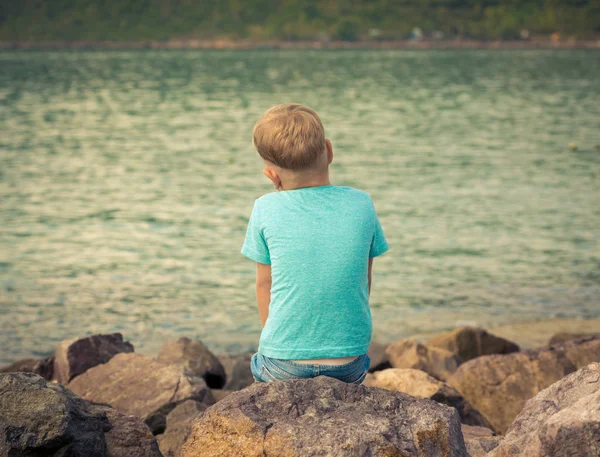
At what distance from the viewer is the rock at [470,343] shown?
853 cm

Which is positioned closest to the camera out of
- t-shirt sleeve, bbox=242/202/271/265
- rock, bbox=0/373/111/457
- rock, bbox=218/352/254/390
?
rock, bbox=0/373/111/457

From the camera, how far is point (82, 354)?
6988 millimetres

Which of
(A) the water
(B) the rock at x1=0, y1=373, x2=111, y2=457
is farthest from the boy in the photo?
(A) the water

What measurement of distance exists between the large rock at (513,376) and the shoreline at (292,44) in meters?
169

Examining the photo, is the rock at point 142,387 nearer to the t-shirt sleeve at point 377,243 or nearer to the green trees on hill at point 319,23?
the t-shirt sleeve at point 377,243

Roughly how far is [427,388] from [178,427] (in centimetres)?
160

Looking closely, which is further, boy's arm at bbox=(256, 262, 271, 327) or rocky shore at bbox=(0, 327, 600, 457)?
boy's arm at bbox=(256, 262, 271, 327)

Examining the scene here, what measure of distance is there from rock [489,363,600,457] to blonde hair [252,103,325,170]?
56.5 inches

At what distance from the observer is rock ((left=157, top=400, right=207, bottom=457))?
509 cm

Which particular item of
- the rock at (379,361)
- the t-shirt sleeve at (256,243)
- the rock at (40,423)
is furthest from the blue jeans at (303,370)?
the rock at (379,361)

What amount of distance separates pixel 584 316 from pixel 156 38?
18209 centimetres

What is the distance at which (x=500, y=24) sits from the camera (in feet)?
608

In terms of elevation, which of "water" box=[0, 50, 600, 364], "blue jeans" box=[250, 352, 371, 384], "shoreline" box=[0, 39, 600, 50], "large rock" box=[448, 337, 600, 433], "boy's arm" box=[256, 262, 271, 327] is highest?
"boy's arm" box=[256, 262, 271, 327]

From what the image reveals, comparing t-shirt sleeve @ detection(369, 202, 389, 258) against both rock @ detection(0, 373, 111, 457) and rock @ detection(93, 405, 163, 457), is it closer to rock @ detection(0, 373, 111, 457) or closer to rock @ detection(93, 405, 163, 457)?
rock @ detection(93, 405, 163, 457)
